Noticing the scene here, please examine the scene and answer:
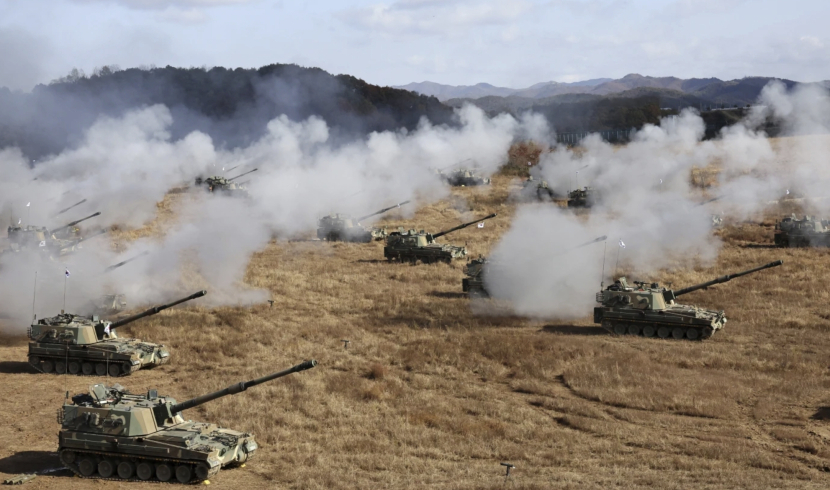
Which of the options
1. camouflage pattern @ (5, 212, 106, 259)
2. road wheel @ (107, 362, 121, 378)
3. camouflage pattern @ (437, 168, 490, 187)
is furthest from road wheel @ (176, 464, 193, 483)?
camouflage pattern @ (437, 168, 490, 187)

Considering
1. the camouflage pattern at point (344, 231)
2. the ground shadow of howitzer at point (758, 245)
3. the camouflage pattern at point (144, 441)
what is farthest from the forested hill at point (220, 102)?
the camouflage pattern at point (144, 441)

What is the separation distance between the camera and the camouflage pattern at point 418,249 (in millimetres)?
46312

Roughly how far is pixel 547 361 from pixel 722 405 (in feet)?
19.2

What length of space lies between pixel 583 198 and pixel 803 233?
716 inches

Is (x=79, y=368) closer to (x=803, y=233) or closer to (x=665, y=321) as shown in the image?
(x=665, y=321)

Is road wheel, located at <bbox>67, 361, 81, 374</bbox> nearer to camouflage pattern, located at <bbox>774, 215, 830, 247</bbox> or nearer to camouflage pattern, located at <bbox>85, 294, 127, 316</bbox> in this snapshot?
camouflage pattern, located at <bbox>85, 294, 127, 316</bbox>

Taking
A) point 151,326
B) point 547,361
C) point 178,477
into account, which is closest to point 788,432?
point 547,361

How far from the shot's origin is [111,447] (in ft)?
61.8

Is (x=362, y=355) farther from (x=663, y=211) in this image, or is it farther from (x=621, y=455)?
(x=663, y=211)

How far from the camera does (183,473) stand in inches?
727

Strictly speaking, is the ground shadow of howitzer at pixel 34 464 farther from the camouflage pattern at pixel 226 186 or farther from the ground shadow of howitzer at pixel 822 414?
the camouflage pattern at pixel 226 186

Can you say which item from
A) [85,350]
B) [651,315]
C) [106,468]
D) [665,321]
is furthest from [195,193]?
[106,468]

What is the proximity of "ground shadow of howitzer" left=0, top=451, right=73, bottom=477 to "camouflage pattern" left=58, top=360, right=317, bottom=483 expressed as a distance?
0.37 m

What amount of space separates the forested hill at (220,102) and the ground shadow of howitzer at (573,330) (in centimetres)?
6144
